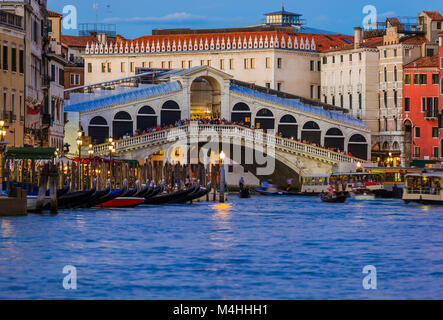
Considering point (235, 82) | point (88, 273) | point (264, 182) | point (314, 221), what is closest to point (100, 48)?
point (235, 82)

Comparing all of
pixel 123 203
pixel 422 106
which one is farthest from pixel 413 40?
pixel 123 203

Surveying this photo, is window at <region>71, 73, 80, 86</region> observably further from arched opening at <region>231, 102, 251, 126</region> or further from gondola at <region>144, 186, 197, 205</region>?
gondola at <region>144, 186, 197, 205</region>

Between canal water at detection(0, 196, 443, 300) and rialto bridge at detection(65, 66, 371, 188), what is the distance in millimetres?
30952

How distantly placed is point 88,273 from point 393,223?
58.1ft

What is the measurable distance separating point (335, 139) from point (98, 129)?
48.7 ft

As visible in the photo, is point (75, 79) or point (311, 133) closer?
point (311, 133)

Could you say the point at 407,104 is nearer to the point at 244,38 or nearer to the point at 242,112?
the point at 242,112

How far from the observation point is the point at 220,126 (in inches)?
3002

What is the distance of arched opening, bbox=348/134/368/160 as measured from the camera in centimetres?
8394

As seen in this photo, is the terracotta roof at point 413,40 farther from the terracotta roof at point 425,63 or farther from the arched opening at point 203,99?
the arched opening at point 203,99

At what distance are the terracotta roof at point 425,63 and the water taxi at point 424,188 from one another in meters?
24.9

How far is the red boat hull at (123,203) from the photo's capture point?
4981cm

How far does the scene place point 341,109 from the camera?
8750 centimetres
